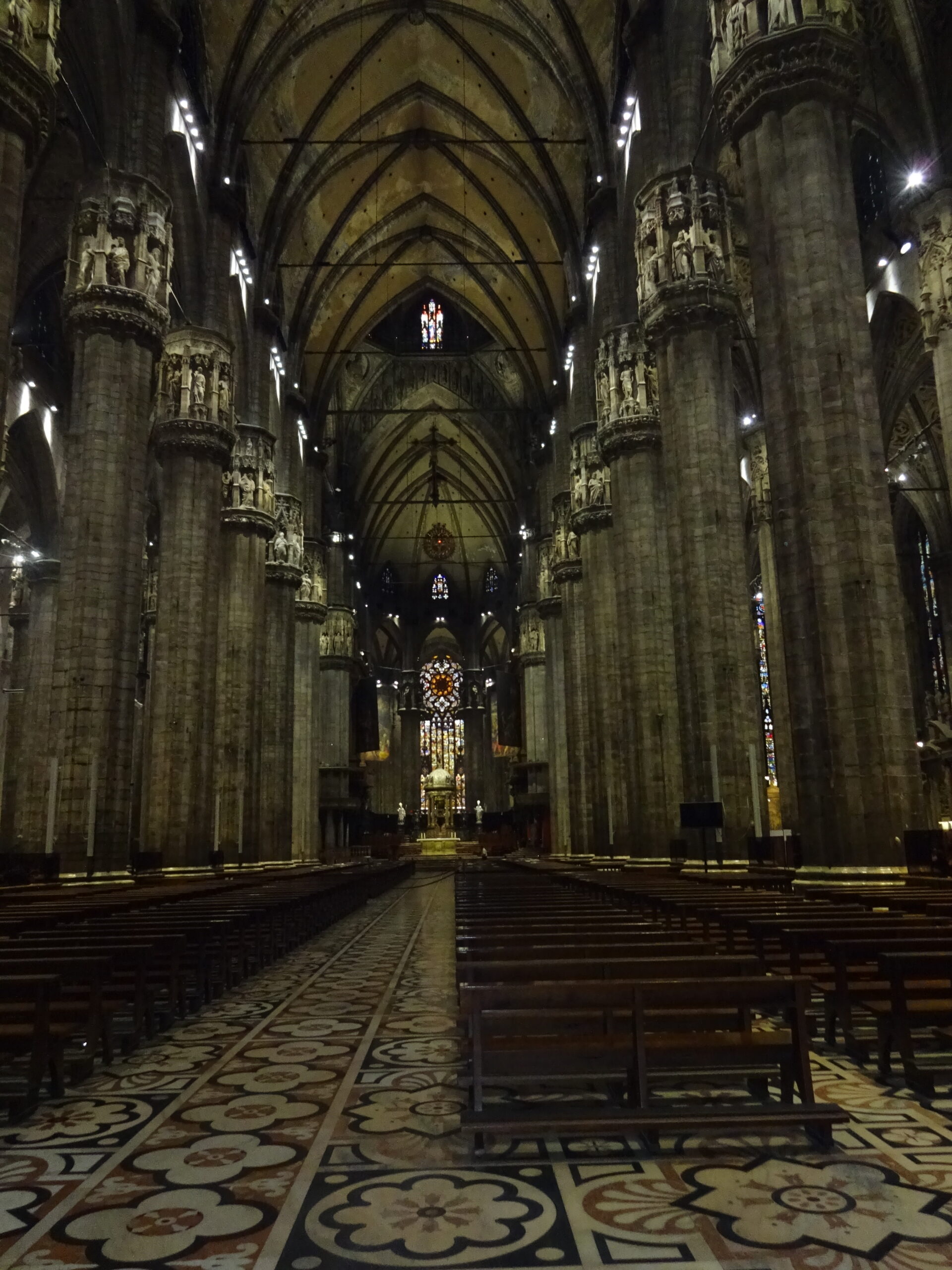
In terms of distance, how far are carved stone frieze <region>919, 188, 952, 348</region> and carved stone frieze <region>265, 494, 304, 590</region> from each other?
19531 mm

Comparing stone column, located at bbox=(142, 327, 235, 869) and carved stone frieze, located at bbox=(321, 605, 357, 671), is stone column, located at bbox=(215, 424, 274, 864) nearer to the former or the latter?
stone column, located at bbox=(142, 327, 235, 869)

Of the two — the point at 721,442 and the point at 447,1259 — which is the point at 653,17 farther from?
the point at 447,1259

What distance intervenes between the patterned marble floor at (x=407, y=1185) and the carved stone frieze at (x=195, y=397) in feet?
61.2

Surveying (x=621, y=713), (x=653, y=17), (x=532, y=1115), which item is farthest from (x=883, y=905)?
(x=653, y=17)

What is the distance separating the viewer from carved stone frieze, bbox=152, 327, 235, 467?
22.2 m

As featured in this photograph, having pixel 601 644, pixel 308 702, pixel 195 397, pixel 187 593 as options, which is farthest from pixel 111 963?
pixel 308 702

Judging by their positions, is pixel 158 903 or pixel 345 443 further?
pixel 345 443

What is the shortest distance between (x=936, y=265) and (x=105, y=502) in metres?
15.8

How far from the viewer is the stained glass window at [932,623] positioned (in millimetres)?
32094

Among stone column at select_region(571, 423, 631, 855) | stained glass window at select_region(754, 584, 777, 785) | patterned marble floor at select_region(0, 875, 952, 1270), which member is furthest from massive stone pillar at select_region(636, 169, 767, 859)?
stained glass window at select_region(754, 584, 777, 785)

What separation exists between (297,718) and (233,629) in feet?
41.9

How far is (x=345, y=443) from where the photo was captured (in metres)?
48.8

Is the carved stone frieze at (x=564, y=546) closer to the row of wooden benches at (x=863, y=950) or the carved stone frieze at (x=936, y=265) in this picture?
the carved stone frieze at (x=936, y=265)

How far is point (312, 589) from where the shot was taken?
39.0 metres
